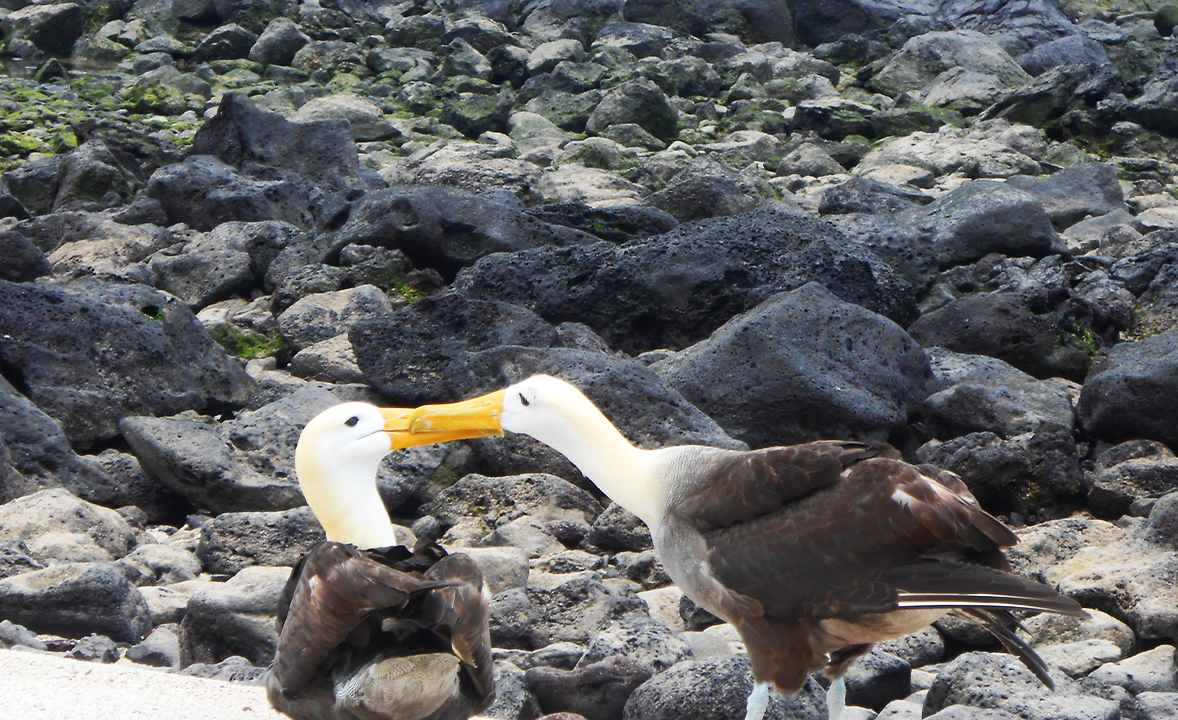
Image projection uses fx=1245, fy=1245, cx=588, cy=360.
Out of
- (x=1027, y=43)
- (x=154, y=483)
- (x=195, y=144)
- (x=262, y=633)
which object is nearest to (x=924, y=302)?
(x=154, y=483)

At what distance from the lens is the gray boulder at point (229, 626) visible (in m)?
6.28

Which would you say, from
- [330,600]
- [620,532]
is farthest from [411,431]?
[620,532]

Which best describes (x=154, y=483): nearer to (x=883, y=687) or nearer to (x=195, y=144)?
(x=883, y=687)

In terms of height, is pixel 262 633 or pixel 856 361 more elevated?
pixel 262 633

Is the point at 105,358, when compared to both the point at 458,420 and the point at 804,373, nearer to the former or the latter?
the point at 804,373

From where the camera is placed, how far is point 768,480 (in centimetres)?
461

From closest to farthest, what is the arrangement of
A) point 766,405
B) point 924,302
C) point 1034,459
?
point 1034,459, point 766,405, point 924,302

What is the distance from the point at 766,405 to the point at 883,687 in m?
4.60

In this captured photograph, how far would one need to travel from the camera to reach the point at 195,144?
2003 centimetres

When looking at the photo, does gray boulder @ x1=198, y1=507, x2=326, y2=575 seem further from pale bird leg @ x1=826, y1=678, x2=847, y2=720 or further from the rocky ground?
pale bird leg @ x1=826, y1=678, x2=847, y2=720

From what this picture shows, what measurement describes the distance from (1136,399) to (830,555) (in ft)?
21.8

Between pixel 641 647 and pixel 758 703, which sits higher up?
pixel 758 703

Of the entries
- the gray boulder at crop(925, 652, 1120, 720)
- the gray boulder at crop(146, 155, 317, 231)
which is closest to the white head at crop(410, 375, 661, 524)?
the gray boulder at crop(925, 652, 1120, 720)

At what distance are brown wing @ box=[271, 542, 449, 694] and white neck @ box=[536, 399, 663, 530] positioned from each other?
4.12ft
